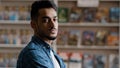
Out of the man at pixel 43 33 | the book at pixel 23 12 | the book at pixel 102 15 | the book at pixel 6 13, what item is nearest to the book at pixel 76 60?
the book at pixel 102 15

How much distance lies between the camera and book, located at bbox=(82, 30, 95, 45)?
4.39 meters

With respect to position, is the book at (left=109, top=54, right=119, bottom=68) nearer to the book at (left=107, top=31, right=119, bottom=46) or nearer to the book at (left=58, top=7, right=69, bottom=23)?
the book at (left=107, top=31, right=119, bottom=46)

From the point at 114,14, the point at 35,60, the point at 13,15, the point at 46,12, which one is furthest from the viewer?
the point at 13,15

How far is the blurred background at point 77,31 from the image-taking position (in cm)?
435

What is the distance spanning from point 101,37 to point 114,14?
38cm

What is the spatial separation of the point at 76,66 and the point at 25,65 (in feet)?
10.2

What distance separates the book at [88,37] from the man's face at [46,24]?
2976mm

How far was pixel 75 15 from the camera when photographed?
440 centimetres

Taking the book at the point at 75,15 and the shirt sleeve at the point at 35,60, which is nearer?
the shirt sleeve at the point at 35,60

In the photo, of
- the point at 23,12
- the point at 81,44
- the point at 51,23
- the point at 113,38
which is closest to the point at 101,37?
the point at 113,38

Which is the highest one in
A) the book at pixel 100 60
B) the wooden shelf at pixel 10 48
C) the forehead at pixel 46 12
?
the forehead at pixel 46 12

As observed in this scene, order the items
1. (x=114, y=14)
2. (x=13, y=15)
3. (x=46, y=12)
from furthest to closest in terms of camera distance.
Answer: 1. (x=13, y=15)
2. (x=114, y=14)
3. (x=46, y=12)

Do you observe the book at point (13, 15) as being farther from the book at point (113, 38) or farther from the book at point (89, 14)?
the book at point (113, 38)

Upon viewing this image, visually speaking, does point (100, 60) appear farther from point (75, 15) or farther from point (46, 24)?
point (46, 24)
